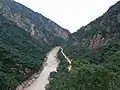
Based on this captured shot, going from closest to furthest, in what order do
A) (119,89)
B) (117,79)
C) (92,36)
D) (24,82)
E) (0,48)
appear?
(119,89)
(117,79)
(24,82)
(0,48)
(92,36)

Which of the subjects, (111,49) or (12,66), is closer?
(111,49)

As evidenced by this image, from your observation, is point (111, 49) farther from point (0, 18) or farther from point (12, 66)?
point (0, 18)

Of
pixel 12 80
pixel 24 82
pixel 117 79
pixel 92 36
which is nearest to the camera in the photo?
pixel 117 79

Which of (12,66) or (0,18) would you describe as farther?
(0,18)

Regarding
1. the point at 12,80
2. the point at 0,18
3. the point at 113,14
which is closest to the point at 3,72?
the point at 12,80

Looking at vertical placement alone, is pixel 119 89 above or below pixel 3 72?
below

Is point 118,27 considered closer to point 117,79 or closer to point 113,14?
point 113,14

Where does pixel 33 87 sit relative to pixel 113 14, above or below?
below

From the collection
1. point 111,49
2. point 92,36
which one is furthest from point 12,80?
point 92,36

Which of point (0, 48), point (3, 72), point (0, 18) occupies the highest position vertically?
point (0, 18)
